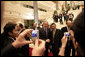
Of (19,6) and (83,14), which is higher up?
(19,6)

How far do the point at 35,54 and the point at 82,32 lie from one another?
27 cm

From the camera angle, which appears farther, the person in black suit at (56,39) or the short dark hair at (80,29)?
the person in black suit at (56,39)

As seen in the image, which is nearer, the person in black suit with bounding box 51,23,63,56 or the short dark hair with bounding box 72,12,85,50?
the short dark hair with bounding box 72,12,85,50

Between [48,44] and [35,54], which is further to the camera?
[48,44]

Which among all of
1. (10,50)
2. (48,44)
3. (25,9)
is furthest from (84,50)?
(25,9)

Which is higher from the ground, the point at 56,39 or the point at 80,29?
the point at 80,29

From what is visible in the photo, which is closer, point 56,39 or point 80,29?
point 80,29

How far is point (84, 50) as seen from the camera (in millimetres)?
590

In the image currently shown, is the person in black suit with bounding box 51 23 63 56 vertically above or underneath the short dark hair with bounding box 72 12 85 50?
underneath

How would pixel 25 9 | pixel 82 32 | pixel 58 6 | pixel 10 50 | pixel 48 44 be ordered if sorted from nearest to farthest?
pixel 82 32
pixel 10 50
pixel 48 44
pixel 25 9
pixel 58 6

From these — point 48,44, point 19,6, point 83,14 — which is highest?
point 19,6

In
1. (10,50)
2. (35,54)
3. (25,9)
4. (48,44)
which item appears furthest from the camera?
(25,9)

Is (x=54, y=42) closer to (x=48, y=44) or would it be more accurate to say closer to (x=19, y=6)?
(x=48, y=44)

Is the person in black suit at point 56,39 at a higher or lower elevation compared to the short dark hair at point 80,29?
lower
